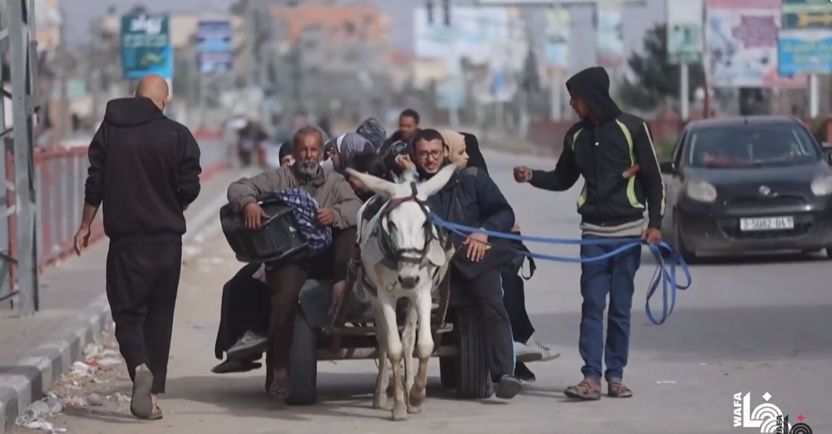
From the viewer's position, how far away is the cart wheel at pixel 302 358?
9844 millimetres

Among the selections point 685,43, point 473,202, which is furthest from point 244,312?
point 685,43

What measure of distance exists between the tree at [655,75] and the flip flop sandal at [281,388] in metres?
59.1

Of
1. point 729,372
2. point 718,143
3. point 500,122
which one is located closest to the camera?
point 729,372

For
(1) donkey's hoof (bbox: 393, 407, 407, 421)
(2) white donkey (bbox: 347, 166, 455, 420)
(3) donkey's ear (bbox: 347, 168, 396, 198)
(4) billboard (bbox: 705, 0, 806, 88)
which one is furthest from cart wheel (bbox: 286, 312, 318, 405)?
(4) billboard (bbox: 705, 0, 806, 88)

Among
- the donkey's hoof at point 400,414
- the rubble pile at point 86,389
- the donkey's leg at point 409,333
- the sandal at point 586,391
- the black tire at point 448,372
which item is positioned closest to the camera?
the donkey's leg at point 409,333

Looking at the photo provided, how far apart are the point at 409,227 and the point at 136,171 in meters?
1.67

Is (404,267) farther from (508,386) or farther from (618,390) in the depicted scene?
(618,390)

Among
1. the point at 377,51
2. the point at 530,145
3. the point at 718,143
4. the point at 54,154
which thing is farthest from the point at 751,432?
the point at 377,51

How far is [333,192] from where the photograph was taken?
9.90 meters

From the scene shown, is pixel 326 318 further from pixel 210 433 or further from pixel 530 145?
pixel 530 145

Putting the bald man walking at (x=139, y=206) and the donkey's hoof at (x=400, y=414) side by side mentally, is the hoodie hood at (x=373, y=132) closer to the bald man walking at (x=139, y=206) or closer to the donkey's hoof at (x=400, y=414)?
the bald man walking at (x=139, y=206)

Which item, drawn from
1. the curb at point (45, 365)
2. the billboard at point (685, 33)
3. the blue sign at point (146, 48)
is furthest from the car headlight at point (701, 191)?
the billboard at point (685, 33)

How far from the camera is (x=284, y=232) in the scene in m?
9.70

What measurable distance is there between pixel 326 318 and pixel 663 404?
1.96 m
